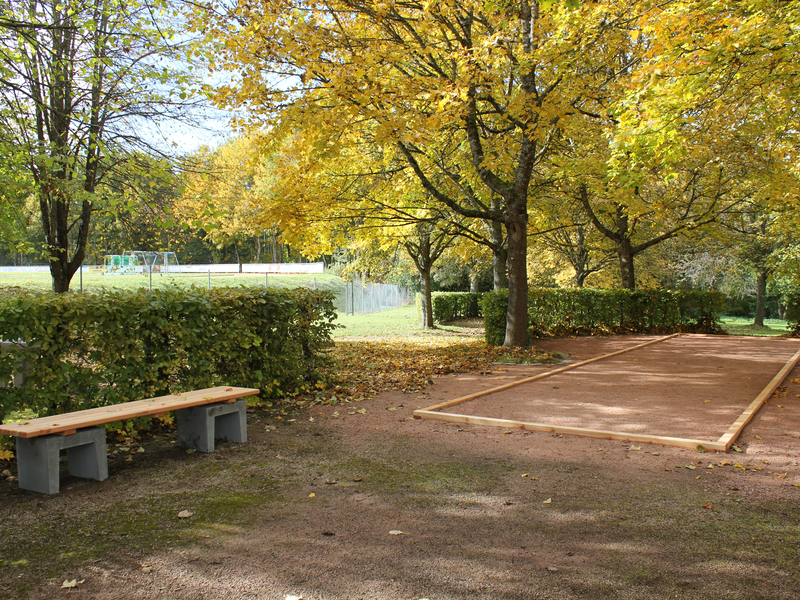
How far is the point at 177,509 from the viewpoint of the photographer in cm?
380

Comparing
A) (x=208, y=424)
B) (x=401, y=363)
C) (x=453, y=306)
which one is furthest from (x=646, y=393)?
(x=453, y=306)

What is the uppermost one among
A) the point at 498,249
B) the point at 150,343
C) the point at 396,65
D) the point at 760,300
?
the point at 396,65

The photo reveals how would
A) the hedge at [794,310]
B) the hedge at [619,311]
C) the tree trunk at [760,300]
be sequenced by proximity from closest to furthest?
1. the hedge at [619,311]
2. the hedge at [794,310]
3. the tree trunk at [760,300]

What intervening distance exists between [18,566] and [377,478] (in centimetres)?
236

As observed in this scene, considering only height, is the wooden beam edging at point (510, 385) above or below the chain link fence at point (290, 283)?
below

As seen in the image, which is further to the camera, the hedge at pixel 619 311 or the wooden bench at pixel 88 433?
the hedge at pixel 619 311

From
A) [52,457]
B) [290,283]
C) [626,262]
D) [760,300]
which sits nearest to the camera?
[52,457]

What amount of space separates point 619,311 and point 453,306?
795 centimetres

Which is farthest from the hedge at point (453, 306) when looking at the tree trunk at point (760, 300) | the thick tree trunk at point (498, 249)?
the tree trunk at point (760, 300)

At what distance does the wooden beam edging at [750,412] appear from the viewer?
520 cm

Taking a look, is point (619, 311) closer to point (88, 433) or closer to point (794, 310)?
point (794, 310)

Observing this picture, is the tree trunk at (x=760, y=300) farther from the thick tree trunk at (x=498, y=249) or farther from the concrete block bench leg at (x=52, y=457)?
the concrete block bench leg at (x=52, y=457)

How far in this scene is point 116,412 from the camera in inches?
176

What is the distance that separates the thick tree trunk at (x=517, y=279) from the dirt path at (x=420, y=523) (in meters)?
6.79
